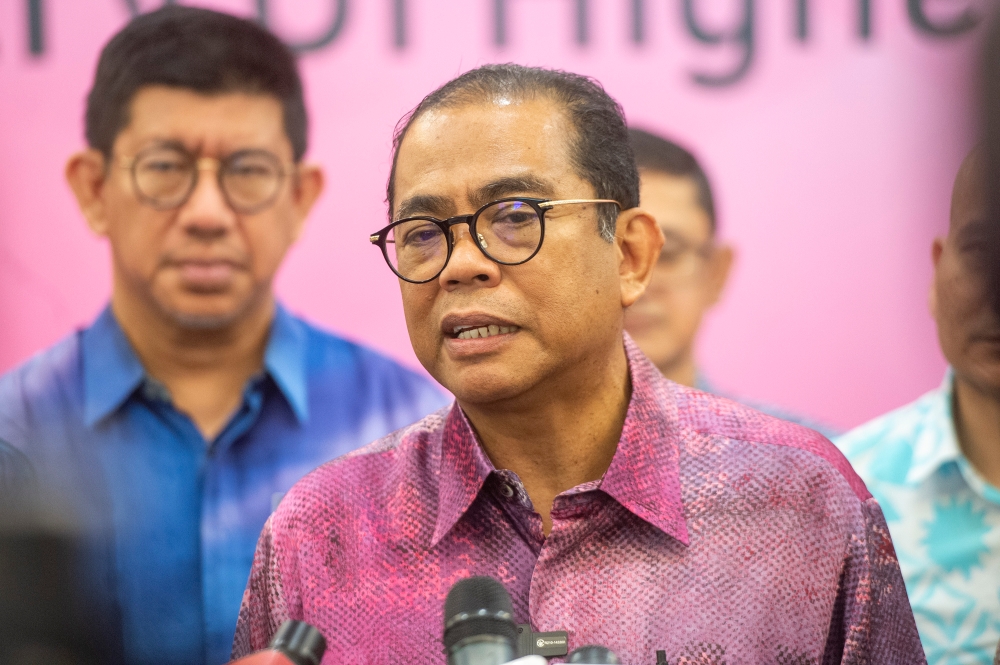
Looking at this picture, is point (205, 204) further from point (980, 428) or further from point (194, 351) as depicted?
point (980, 428)

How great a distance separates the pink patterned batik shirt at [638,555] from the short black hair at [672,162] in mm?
897

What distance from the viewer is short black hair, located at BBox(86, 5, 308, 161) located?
2.61m

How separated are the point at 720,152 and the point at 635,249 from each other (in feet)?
2.72

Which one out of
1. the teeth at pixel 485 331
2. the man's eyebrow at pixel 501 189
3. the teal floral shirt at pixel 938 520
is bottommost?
the teal floral shirt at pixel 938 520

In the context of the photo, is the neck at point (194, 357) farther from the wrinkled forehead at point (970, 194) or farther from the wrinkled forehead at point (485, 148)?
the wrinkled forehead at point (970, 194)

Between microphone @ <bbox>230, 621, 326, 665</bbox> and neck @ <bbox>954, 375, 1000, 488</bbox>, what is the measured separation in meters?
1.92

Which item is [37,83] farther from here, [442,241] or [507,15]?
[442,241]

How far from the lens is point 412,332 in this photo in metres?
1.85

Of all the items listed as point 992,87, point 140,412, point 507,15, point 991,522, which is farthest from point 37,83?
point 991,522

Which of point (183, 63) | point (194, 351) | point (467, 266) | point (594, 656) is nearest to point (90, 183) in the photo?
point (183, 63)

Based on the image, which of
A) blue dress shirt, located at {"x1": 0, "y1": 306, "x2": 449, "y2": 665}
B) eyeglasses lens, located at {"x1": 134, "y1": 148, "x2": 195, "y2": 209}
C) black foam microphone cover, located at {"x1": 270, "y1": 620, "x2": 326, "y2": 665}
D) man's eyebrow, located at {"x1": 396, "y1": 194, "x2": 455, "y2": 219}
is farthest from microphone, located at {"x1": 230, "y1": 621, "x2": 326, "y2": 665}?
eyeglasses lens, located at {"x1": 134, "y1": 148, "x2": 195, "y2": 209}

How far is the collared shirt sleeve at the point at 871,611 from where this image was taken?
1746 millimetres

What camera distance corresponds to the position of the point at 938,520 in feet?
8.30

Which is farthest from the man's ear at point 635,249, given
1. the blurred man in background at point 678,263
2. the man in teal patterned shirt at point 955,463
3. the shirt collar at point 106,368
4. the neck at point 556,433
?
the shirt collar at point 106,368
